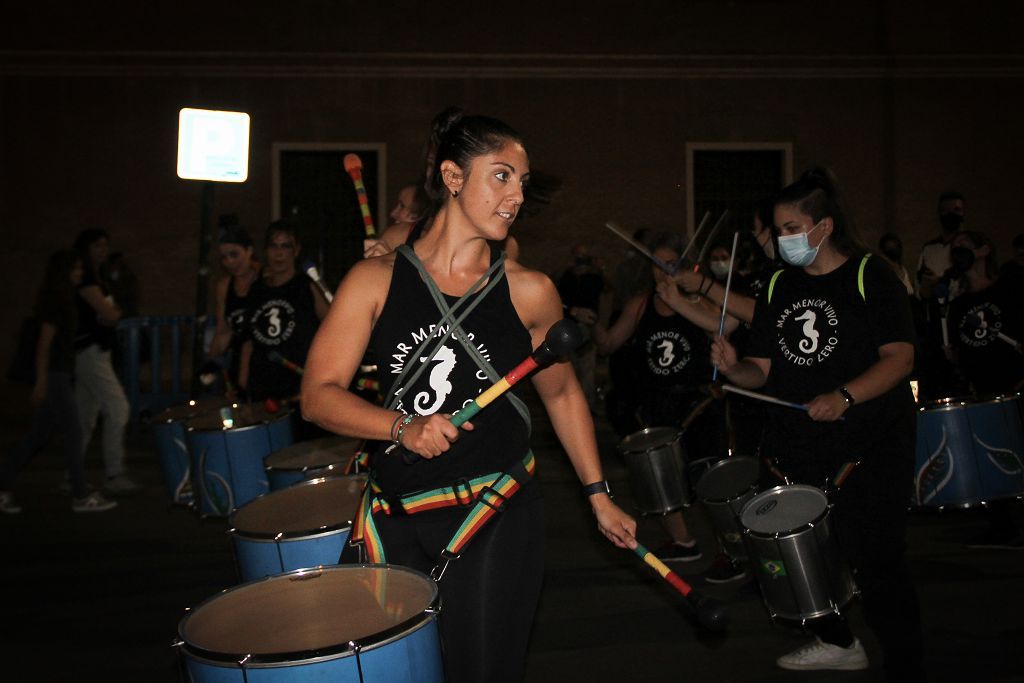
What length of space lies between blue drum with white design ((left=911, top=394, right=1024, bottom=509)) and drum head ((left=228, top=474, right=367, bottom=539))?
286 cm

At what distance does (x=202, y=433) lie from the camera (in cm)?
554

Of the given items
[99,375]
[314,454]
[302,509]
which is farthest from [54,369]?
[302,509]

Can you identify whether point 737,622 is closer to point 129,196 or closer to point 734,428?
point 734,428

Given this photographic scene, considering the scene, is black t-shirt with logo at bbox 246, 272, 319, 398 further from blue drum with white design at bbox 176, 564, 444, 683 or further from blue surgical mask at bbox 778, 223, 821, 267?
blue drum with white design at bbox 176, 564, 444, 683

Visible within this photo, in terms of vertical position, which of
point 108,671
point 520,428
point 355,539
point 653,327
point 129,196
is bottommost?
point 108,671

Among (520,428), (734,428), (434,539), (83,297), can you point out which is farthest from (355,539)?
(83,297)

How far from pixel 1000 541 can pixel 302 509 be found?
437cm

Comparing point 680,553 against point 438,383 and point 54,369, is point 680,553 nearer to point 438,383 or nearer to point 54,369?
point 438,383

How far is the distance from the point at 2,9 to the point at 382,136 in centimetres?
536

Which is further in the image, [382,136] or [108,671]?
[382,136]

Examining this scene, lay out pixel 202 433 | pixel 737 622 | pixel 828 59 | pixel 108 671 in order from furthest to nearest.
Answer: pixel 828 59, pixel 202 433, pixel 737 622, pixel 108 671

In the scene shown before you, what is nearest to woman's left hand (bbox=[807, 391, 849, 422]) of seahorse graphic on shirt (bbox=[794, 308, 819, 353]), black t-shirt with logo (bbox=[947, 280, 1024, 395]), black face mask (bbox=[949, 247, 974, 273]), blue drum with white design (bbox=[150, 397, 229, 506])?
seahorse graphic on shirt (bbox=[794, 308, 819, 353])

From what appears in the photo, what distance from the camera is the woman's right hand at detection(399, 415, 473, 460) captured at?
232cm

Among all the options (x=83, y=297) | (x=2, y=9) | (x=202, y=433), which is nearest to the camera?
(x=202, y=433)
